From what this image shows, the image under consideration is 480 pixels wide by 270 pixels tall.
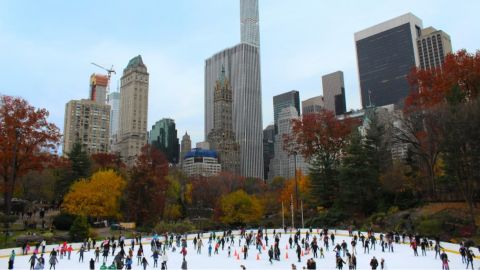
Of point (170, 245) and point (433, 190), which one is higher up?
point (433, 190)

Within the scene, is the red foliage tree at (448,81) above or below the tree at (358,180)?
above

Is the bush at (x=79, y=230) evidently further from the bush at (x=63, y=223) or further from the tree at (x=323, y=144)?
the tree at (x=323, y=144)

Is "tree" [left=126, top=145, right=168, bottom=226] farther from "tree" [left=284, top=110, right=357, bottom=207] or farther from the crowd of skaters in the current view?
"tree" [left=284, top=110, right=357, bottom=207]

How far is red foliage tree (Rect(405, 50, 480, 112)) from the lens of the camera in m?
48.8

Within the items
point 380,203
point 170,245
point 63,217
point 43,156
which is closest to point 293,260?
point 170,245

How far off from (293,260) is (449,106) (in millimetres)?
23780

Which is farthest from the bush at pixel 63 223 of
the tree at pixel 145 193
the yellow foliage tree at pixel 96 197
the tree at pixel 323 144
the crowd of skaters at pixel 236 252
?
the tree at pixel 323 144

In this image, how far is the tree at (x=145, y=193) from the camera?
56.0m

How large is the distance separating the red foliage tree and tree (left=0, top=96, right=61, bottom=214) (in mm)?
44970

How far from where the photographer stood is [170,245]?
127 feet

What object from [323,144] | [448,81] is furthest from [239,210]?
[448,81]

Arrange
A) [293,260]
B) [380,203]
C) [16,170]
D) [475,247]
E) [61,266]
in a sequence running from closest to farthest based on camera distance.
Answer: [61,266] → [293,260] → [475,247] → [16,170] → [380,203]

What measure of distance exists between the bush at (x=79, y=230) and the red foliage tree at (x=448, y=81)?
130 feet

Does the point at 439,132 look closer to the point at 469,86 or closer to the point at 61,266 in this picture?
the point at 469,86
